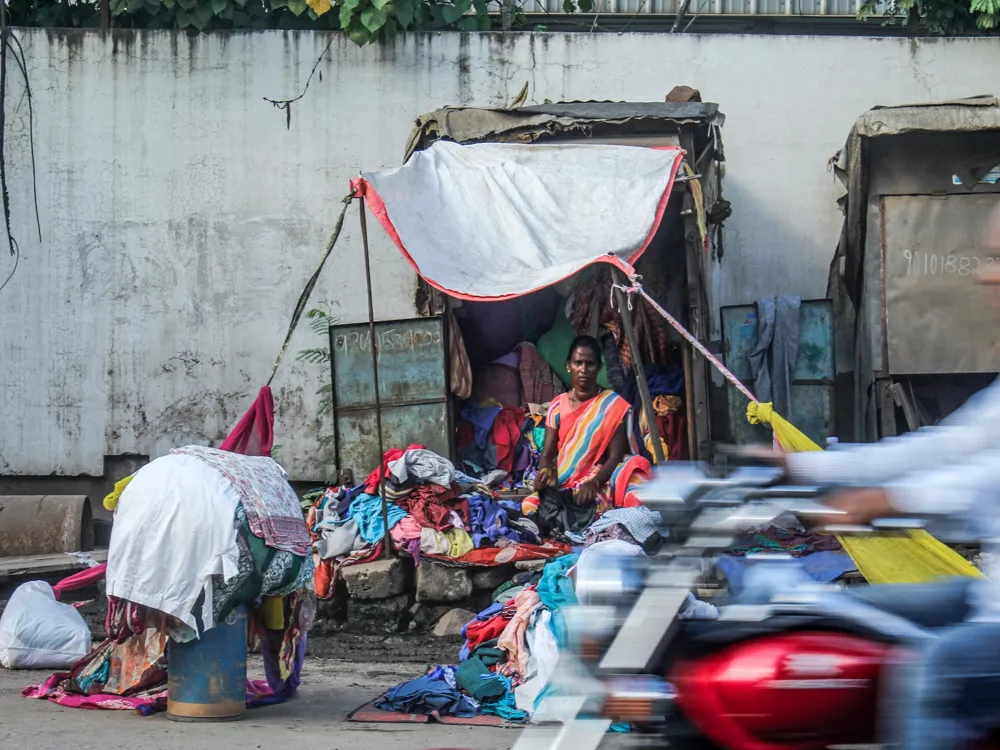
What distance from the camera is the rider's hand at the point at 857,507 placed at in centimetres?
210

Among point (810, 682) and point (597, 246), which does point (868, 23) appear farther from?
point (810, 682)

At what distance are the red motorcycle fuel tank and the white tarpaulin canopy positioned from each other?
16.1 feet

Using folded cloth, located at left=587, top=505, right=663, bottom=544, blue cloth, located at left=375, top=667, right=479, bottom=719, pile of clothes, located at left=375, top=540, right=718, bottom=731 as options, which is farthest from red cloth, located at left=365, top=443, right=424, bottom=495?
blue cloth, located at left=375, top=667, right=479, bottom=719

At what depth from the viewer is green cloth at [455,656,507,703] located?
5484 millimetres

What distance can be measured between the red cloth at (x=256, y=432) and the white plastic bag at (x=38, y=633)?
1214 mm

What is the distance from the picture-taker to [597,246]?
703 centimetres

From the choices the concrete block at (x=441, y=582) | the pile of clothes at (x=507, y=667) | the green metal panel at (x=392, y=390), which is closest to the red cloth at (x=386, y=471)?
the green metal panel at (x=392, y=390)

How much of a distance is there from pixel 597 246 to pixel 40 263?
16.1 ft

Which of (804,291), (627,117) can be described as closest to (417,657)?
(627,117)

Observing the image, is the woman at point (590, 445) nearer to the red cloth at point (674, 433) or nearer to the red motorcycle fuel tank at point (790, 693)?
the red cloth at point (674, 433)

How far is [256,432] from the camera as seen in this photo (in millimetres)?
6648

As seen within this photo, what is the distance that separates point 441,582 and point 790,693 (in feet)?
17.8

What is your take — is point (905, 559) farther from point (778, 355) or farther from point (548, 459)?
point (778, 355)

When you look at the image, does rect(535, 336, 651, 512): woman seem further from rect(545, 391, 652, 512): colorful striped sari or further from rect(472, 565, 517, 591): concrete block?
rect(472, 565, 517, 591): concrete block
